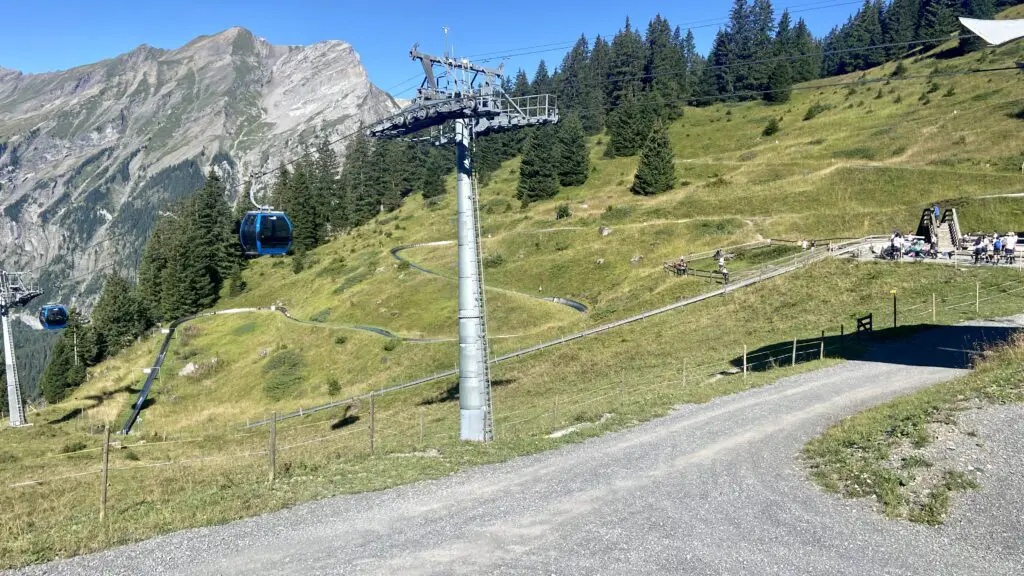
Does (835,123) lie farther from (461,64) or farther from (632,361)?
(461,64)

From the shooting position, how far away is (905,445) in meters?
16.2

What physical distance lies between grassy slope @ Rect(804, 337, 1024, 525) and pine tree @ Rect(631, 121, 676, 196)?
72.0m

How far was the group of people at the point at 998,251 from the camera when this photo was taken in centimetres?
4506

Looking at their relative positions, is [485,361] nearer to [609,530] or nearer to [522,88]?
[609,530]

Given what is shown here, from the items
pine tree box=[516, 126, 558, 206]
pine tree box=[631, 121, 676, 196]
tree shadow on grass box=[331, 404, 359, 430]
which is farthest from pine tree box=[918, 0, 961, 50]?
tree shadow on grass box=[331, 404, 359, 430]

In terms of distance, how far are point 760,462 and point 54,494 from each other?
80.4 ft

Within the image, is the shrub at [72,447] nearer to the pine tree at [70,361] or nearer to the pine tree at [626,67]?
the pine tree at [70,361]

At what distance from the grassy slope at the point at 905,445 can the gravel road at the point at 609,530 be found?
49cm

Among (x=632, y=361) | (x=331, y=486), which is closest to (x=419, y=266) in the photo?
(x=632, y=361)

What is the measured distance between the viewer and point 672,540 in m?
12.5

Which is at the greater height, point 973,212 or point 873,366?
point 973,212

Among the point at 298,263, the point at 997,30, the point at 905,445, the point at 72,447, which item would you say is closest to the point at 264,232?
the point at 72,447

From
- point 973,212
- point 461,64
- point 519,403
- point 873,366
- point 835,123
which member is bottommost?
point 519,403

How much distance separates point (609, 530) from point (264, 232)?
95.6ft
